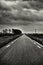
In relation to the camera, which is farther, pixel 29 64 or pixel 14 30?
pixel 14 30

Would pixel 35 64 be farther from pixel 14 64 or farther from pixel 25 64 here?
pixel 14 64

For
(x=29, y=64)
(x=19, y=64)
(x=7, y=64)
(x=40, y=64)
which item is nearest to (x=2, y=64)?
(x=7, y=64)

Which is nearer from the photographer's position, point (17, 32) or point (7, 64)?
point (7, 64)

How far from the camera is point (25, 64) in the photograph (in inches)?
306

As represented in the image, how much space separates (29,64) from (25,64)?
0.66 ft

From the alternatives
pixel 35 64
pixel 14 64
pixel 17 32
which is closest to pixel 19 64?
pixel 14 64

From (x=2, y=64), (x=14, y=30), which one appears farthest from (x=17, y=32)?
(x=2, y=64)

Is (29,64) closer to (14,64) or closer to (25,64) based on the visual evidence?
(25,64)

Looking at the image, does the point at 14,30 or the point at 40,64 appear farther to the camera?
the point at 14,30

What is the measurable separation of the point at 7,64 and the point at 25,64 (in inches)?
35.4

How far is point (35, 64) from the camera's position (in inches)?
307

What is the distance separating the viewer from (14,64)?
7723 millimetres

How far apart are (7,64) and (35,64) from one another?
1.40m

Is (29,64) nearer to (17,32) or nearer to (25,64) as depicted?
(25,64)
